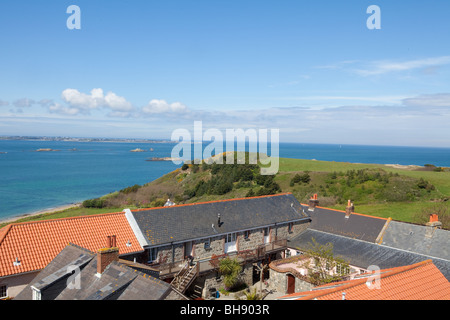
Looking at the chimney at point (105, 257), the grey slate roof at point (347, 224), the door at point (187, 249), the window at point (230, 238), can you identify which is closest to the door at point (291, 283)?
the window at point (230, 238)

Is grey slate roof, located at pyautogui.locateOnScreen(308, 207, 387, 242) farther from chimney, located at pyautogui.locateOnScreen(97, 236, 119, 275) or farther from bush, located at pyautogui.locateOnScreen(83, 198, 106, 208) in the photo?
bush, located at pyautogui.locateOnScreen(83, 198, 106, 208)

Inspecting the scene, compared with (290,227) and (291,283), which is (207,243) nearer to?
(291,283)

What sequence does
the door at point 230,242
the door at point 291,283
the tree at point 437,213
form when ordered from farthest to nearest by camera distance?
the tree at point 437,213
the door at point 230,242
the door at point 291,283

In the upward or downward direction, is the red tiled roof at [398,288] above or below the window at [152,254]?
above

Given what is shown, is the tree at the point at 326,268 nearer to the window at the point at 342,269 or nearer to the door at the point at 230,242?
the window at the point at 342,269

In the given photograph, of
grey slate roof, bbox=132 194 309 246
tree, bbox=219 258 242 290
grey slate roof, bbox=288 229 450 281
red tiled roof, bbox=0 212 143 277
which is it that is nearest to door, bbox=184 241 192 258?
grey slate roof, bbox=132 194 309 246

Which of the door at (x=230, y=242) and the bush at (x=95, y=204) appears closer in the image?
the door at (x=230, y=242)
